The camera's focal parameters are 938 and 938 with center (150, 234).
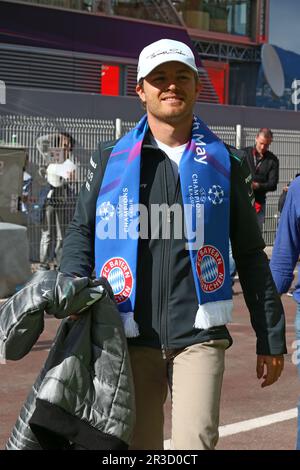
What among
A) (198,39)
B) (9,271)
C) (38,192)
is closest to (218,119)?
(38,192)

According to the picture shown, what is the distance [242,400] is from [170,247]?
3.45 m

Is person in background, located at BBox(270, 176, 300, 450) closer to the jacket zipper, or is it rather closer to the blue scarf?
the blue scarf

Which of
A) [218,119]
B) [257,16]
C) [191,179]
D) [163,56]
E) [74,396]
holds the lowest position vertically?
[74,396]

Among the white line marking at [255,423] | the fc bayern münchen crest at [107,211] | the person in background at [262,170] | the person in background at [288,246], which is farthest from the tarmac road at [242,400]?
the person in background at [262,170]

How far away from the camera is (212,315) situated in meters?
3.73

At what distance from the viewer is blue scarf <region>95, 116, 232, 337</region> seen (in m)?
3.73

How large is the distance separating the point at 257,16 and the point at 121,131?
27763 mm

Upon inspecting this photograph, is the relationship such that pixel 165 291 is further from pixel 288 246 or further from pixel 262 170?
pixel 262 170

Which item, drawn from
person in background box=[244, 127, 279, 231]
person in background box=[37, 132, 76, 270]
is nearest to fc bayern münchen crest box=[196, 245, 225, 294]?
person in background box=[244, 127, 279, 231]

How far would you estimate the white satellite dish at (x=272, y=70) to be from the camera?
37219 mm

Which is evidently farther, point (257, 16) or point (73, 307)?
point (257, 16)

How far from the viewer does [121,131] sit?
15.4m

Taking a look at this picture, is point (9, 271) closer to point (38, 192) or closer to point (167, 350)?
point (38, 192)

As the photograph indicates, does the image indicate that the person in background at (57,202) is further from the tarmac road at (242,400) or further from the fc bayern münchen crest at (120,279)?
the fc bayern münchen crest at (120,279)
